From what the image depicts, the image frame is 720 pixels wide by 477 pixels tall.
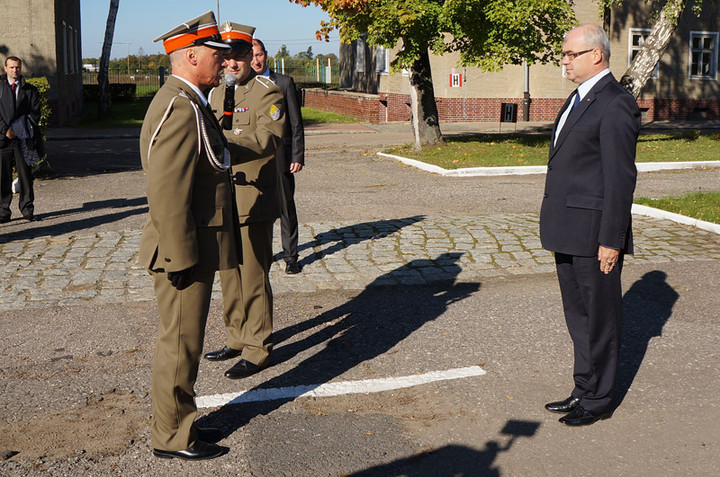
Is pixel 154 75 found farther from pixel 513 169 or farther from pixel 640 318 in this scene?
pixel 640 318

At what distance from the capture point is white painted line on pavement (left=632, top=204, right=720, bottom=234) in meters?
9.59

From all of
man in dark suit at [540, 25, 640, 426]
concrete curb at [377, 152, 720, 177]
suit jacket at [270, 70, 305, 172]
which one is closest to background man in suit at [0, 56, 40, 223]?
suit jacket at [270, 70, 305, 172]

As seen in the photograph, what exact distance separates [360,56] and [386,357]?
34.2m

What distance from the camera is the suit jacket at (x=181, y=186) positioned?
3680 millimetres

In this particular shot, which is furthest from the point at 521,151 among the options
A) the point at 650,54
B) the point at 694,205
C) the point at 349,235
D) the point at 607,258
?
the point at 607,258

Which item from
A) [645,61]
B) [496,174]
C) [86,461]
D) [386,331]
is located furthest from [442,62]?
[86,461]

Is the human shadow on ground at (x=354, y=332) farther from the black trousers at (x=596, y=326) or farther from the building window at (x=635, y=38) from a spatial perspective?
the building window at (x=635, y=38)

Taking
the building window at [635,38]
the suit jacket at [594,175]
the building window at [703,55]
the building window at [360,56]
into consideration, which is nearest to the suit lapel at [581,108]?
the suit jacket at [594,175]

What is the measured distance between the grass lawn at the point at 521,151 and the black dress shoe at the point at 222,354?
35.3 ft

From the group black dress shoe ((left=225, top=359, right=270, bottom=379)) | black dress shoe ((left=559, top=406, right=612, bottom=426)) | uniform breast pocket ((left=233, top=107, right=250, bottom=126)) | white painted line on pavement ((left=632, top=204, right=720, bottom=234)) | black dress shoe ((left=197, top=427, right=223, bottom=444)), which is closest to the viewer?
black dress shoe ((left=197, top=427, right=223, bottom=444))

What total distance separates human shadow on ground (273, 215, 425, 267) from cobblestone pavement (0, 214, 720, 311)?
0.01m

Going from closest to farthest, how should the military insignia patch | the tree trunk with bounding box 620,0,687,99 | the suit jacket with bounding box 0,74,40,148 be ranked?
the military insignia patch
the suit jacket with bounding box 0,74,40,148
the tree trunk with bounding box 620,0,687,99

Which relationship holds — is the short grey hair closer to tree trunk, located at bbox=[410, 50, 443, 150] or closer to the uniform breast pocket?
the uniform breast pocket

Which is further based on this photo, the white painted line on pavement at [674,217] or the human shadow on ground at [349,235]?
the white painted line on pavement at [674,217]
